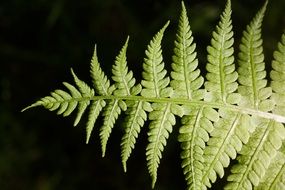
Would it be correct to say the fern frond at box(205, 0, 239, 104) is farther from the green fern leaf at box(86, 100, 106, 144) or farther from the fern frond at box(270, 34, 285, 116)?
the green fern leaf at box(86, 100, 106, 144)

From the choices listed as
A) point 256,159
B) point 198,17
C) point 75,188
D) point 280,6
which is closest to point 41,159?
point 75,188

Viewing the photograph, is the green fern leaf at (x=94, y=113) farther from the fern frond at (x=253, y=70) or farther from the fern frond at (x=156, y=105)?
the fern frond at (x=253, y=70)

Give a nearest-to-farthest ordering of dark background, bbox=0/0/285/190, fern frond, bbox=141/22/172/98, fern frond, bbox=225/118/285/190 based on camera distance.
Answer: fern frond, bbox=225/118/285/190 < fern frond, bbox=141/22/172/98 < dark background, bbox=0/0/285/190

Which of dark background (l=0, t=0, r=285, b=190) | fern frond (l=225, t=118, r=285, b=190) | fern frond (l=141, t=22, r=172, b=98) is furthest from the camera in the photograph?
dark background (l=0, t=0, r=285, b=190)

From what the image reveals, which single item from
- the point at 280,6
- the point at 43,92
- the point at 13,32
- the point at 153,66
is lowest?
the point at 43,92

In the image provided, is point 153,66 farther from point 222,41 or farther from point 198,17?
point 198,17

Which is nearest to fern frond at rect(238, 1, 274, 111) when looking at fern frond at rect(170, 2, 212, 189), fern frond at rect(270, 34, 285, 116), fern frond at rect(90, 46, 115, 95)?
fern frond at rect(270, 34, 285, 116)
